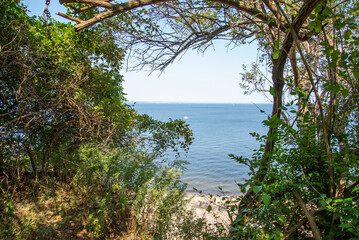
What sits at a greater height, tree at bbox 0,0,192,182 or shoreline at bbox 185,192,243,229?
tree at bbox 0,0,192,182

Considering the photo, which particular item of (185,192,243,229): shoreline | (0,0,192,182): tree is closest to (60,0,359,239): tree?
(185,192,243,229): shoreline

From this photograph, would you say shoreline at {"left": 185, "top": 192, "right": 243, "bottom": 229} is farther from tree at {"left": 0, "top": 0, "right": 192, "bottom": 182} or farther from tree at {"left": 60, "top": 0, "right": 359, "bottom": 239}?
tree at {"left": 0, "top": 0, "right": 192, "bottom": 182}

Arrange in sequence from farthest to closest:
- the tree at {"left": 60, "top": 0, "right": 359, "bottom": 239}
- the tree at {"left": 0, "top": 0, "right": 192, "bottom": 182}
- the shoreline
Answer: the tree at {"left": 0, "top": 0, "right": 192, "bottom": 182}, the shoreline, the tree at {"left": 60, "top": 0, "right": 359, "bottom": 239}

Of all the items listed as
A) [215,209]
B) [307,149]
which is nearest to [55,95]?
[307,149]

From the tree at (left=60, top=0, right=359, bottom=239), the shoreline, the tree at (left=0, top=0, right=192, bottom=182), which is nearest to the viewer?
the tree at (left=60, top=0, right=359, bottom=239)

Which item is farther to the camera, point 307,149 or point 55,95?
point 55,95

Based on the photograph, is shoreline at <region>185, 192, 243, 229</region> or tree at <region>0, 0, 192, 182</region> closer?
shoreline at <region>185, 192, 243, 229</region>

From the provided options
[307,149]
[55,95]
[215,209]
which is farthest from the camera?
[215,209]

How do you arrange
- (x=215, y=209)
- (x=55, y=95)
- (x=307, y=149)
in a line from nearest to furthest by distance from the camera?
1. (x=307, y=149)
2. (x=55, y=95)
3. (x=215, y=209)

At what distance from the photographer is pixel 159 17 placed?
14.2 ft

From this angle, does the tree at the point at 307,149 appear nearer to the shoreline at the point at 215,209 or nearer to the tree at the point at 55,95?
the shoreline at the point at 215,209

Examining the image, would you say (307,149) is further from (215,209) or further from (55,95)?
(215,209)

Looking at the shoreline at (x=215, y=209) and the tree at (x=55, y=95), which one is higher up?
the tree at (x=55, y=95)

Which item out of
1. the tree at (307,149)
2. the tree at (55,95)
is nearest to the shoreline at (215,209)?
the tree at (307,149)
